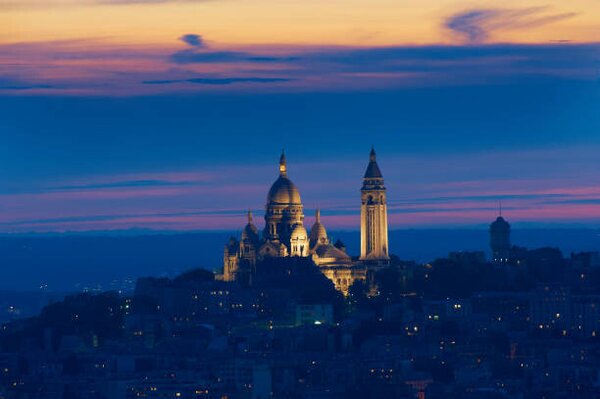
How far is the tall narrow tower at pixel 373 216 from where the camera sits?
185 meters

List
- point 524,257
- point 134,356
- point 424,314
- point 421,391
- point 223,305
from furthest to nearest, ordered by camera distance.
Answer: point 524,257 < point 223,305 < point 424,314 < point 134,356 < point 421,391

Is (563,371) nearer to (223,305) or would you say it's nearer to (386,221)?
(223,305)

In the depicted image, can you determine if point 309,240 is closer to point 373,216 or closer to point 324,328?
point 373,216

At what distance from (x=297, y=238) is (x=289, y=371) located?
4806cm

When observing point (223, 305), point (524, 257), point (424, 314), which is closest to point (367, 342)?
point (424, 314)

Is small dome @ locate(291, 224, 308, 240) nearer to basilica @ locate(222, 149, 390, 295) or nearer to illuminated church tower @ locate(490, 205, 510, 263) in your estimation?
basilica @ locate(222, 149, 390, 295)

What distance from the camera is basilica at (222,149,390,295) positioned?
182 meters

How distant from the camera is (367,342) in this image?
150 meters

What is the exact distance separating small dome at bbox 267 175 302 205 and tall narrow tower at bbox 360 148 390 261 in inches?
175

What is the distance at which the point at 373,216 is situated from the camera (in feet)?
615

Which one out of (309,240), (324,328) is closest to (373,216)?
(309,240)

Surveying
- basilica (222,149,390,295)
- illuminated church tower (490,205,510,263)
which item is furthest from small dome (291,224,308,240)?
illuminated church tower (490,205,510,263)

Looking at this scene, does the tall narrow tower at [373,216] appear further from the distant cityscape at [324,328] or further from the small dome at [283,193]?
the small dome at [283,193]

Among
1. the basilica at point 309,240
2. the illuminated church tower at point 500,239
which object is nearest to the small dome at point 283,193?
the basilica at point 309,240
